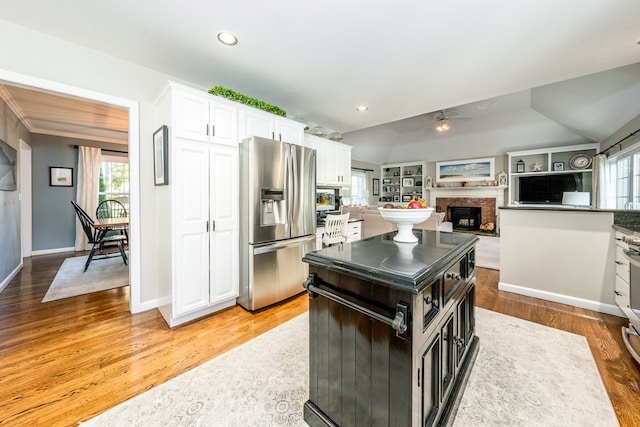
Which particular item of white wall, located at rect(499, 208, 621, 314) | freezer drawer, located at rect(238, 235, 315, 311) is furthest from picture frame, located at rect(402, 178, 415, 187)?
freezer drawer, located at rect(238, 235, 315, 311)

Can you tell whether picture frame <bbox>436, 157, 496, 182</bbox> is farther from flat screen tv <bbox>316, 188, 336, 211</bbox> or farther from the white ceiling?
flat screen tv <bbox>316, 188, 336, 211</bbox>

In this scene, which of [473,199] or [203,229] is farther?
[473,199]

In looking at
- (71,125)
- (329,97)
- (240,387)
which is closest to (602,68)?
(329,97)

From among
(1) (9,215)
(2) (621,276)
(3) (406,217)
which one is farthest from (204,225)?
(2) (621,276)

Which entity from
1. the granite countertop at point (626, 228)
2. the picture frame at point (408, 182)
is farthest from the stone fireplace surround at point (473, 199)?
the granite countertop at point (626, 228)

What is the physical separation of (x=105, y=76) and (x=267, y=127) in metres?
1.56

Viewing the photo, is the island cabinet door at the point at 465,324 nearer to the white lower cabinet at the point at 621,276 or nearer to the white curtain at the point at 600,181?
the white lower cabinet at the point at 621,276

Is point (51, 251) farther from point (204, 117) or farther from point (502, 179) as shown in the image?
point (502, 179)

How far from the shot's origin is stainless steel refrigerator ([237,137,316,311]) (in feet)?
8.57

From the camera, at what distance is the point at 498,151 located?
7.43 metres

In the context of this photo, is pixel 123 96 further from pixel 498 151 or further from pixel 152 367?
pixel 498 151

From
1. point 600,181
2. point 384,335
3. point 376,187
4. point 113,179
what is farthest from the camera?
point 376,187

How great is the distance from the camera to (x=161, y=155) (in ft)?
7.68

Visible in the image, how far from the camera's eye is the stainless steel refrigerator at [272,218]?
2611mm
